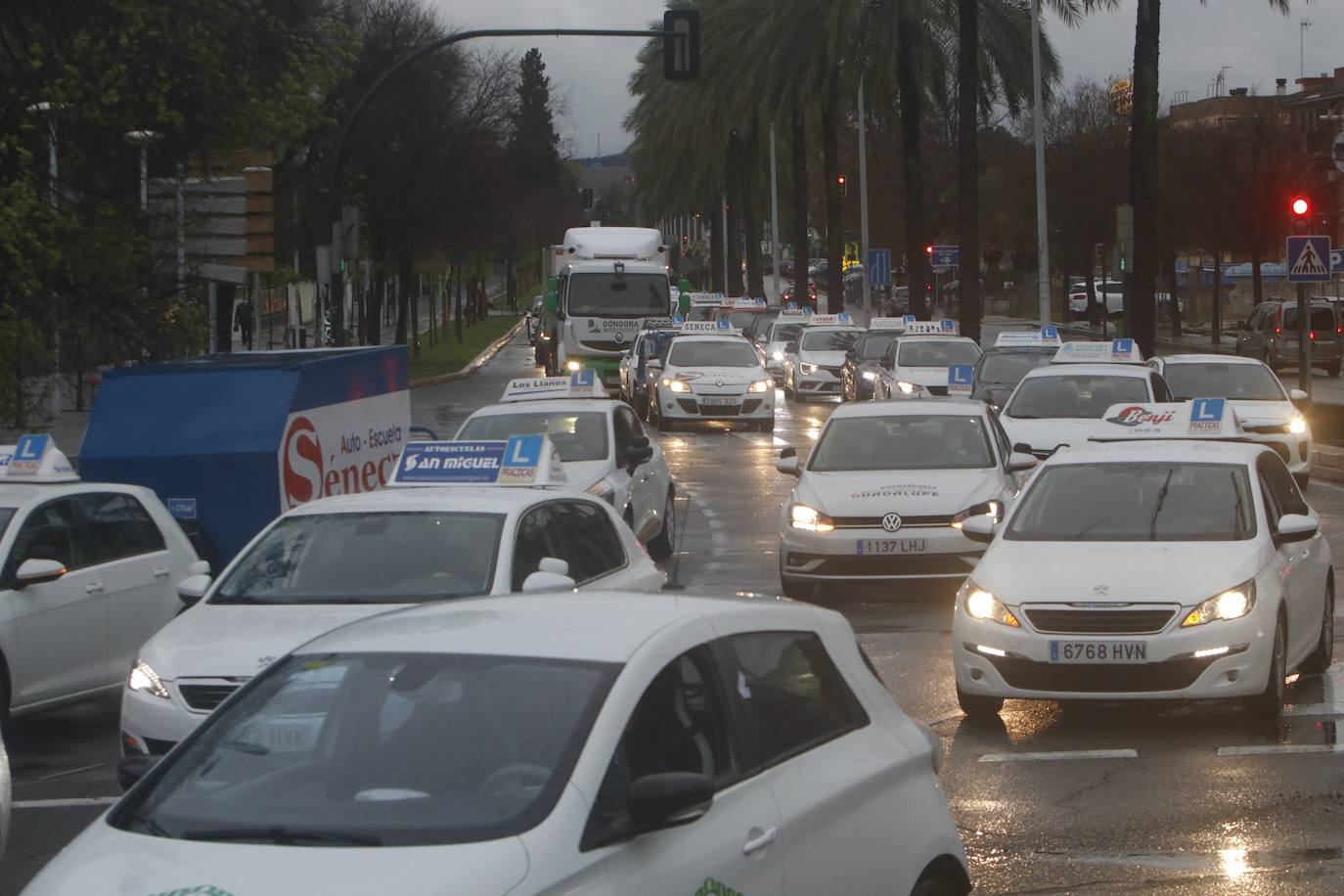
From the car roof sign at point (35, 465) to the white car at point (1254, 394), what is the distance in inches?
594

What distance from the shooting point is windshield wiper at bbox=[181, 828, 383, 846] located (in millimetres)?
4312

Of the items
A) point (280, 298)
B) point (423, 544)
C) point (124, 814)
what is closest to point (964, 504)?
point (423, 544)

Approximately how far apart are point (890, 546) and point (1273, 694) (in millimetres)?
4991

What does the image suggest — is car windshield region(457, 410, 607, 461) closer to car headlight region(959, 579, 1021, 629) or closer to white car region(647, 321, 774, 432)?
car headlight region(959, 579, 1021, 629)

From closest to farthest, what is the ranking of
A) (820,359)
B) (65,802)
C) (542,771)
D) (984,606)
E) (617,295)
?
(542,771)
(65,802)
(984,606)
(820,359)
(617,295)

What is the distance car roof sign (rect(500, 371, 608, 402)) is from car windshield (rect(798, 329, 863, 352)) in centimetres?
2473

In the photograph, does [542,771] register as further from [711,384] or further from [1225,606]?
[711,384]

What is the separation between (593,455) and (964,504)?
3828 mm

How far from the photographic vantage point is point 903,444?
664 inches

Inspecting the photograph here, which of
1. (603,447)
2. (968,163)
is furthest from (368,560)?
(968,163)

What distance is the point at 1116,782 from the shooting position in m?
9.21

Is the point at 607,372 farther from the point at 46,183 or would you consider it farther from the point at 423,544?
the point at 423,544

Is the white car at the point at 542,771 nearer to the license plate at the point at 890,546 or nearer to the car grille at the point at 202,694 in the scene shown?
the car grille at the point at 202,694

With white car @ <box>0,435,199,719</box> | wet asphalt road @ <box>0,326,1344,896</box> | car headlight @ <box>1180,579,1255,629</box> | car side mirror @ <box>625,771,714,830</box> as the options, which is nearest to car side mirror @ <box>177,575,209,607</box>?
wet asphalt road @ <box>0,326,1344,896</box>
